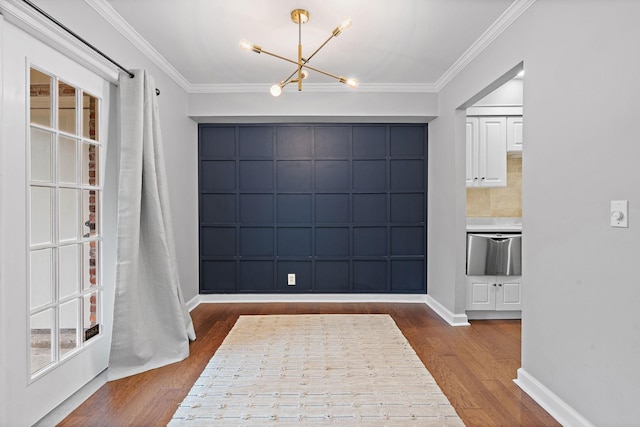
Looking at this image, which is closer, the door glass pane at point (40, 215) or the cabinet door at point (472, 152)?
the door glass pane at point (40, 215)

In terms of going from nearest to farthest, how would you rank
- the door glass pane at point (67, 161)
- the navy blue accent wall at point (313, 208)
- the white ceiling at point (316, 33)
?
the door glass pane at point (67, 161) < the white ceiling at point (316, 33) < the navy blue accent wall at point (313, 208)

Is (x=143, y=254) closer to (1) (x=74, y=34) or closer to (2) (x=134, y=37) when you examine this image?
(1) (x=74, y=34)

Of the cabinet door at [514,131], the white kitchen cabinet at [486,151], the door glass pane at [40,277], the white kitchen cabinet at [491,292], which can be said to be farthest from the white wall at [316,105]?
the door glass pane at [40,277]

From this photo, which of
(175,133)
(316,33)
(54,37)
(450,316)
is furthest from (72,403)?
(450,316)

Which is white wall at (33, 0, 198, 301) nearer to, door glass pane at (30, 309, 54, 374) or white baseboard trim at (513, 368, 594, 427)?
door glass pane at (30, 309, 54, 374)

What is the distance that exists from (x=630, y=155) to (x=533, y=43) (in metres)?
1.09

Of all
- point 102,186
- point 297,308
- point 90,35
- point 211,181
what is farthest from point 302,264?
point 90,35

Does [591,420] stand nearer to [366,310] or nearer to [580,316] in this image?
[580,316]

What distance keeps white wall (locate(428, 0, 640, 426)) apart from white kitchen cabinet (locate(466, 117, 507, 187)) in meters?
1.34

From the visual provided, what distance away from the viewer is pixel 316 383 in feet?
8.27

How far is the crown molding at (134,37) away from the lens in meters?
2.54

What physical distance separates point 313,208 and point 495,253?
2.05 meters

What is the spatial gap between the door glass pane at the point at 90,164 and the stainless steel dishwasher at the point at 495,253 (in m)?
3.29

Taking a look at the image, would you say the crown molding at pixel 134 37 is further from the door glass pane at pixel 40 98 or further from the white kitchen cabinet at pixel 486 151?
the white kitchen cabinet at pixel 486 151
